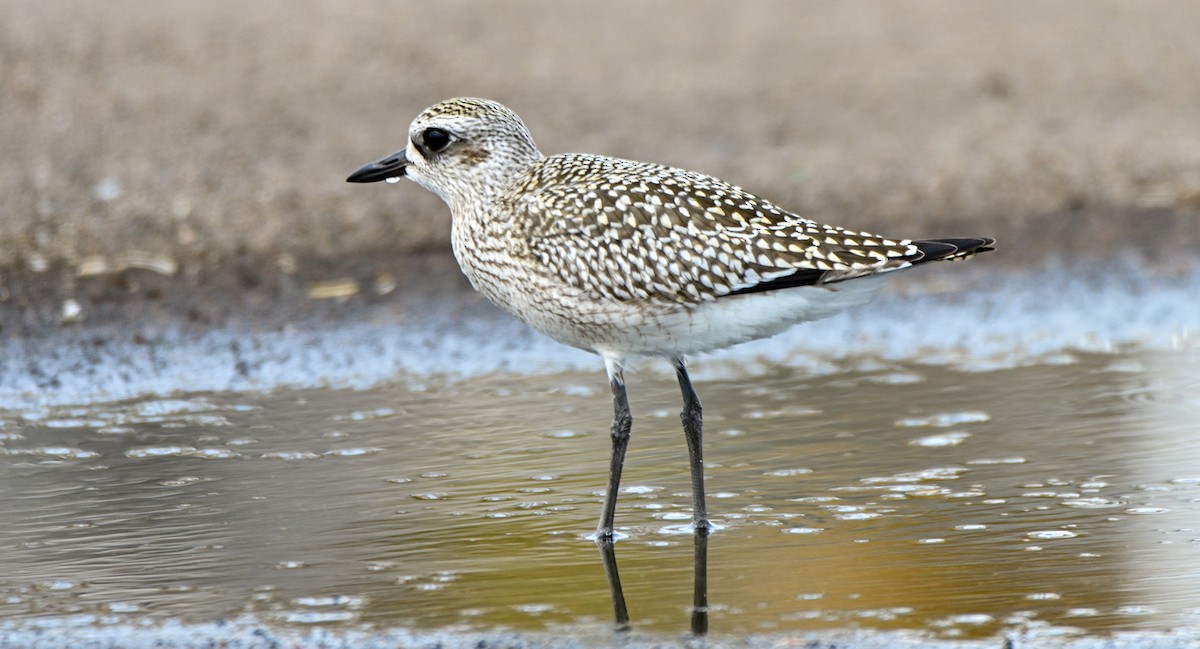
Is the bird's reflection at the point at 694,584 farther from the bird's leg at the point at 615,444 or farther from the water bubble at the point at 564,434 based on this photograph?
the water bubble at the point at 564,434

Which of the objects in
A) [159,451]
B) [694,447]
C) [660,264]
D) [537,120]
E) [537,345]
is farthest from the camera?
[537,120]

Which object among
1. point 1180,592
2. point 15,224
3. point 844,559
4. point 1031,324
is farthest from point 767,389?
point 15,224

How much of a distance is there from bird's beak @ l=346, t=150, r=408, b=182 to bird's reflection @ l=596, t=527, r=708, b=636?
1928mm

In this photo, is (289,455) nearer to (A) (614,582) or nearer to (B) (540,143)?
(A) (614,582)

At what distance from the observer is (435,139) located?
22.1 feet

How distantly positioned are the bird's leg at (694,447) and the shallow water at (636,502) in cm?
10

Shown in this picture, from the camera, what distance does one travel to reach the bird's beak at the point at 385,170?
6.91 metres

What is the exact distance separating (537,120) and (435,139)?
499cm

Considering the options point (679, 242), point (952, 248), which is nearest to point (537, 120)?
point (679, 242)

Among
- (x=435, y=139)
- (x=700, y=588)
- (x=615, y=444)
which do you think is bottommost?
(x=700, y=588)

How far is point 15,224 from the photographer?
10.1 meters

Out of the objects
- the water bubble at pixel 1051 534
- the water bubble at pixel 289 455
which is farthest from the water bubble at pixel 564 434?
the water bubble at pixel 1051 534

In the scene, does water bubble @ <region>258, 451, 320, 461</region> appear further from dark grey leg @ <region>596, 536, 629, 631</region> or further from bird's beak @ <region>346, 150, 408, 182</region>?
dark grey leg @ <region>596, 536, 629, 631</region>

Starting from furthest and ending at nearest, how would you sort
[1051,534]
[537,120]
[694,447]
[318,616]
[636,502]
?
[537,120], [636,502], [694,447], [1051,534], [318,616]
